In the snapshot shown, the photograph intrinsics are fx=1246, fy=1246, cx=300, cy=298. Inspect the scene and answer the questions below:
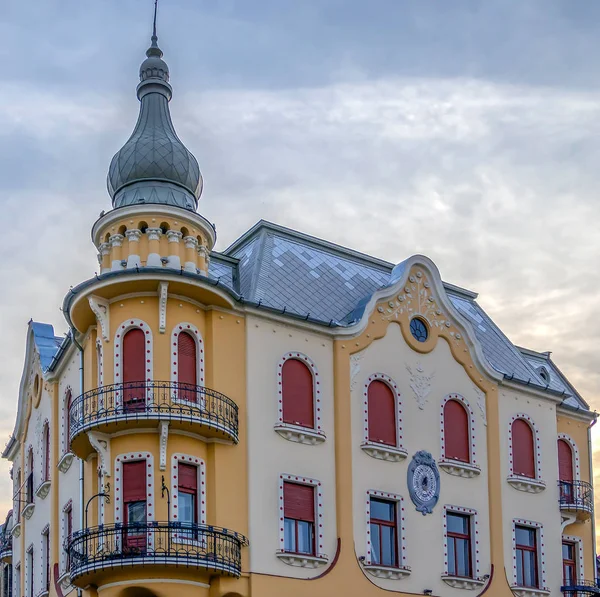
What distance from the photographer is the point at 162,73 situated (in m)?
41.8

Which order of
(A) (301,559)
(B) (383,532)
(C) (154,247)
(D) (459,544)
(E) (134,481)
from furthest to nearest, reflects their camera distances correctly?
1. (D) (459,544)
2. (B) (383,532)
3. (C) (154,247)
4. (A) (301,559)
5. (E) (134,481)

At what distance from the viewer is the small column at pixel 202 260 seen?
128 feet

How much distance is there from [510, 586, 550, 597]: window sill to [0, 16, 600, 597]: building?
0.31 ft

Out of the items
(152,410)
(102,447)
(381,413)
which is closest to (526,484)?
(381,413)

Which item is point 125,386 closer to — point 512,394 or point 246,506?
point 246,506

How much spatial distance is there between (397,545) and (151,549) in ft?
31.5

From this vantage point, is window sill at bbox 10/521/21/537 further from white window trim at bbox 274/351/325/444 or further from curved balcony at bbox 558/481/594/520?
curved balcony at bbox 558/481/594/520

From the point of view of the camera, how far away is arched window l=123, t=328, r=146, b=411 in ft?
119

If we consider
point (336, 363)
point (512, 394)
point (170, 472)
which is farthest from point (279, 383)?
point (512, 394)

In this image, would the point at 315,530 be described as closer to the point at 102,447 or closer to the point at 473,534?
the point at 473,534

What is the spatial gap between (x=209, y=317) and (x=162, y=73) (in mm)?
8894

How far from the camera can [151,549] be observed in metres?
34.7

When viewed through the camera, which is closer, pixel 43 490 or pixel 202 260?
pixel 202 260

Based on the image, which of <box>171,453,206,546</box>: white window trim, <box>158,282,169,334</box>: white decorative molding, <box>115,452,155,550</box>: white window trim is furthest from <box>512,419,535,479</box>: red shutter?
<box>115,452,155,550</box>: white window trim
